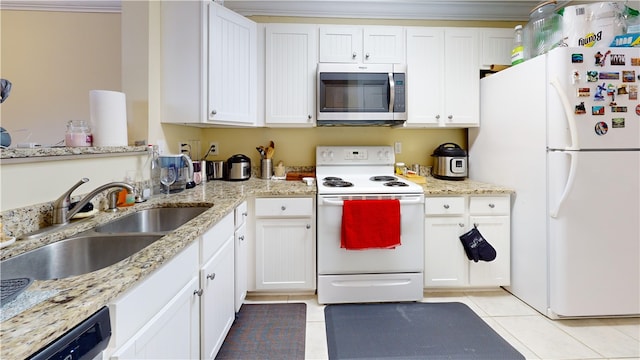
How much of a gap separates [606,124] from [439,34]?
1.43m

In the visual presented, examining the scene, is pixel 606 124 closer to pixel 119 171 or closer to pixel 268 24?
pixel 268 24

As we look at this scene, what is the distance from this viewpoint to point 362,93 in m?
2.43

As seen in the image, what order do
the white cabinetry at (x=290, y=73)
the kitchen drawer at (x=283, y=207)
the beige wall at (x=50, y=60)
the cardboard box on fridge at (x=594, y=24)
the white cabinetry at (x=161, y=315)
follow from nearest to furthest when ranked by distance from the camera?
the white cabinetry at (x=161, y=315) < the cardboard box on fridge at (x=594, y=24) < the kitchen drawer at (x=283, y=207) < the white cabinetry at (x=290, y=73) < the beige wall at (x=50, y=60)

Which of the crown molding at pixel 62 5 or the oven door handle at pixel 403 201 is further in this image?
the crown molding at pixel 62 5

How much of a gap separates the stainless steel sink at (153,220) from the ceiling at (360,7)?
75.1 inches

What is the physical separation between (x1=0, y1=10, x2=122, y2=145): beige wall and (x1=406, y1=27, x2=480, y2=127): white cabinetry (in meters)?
2.71

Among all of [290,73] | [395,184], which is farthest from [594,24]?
[290,73]

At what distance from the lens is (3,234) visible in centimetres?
103

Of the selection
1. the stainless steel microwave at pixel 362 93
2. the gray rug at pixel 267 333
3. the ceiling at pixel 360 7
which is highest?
the ceiling at pixel 360 7

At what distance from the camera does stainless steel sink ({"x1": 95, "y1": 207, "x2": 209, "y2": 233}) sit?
1451 mm

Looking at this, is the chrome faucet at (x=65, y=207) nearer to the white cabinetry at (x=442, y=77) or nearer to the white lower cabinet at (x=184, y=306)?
the white lower cabinet at (x=184, y=306)

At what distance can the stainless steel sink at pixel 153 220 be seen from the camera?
4.76 feet

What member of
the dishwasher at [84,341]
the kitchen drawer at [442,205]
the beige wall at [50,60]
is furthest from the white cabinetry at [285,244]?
the beige wall at [50,60]

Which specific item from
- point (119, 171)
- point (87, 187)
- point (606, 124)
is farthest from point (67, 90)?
point (606, 124)
